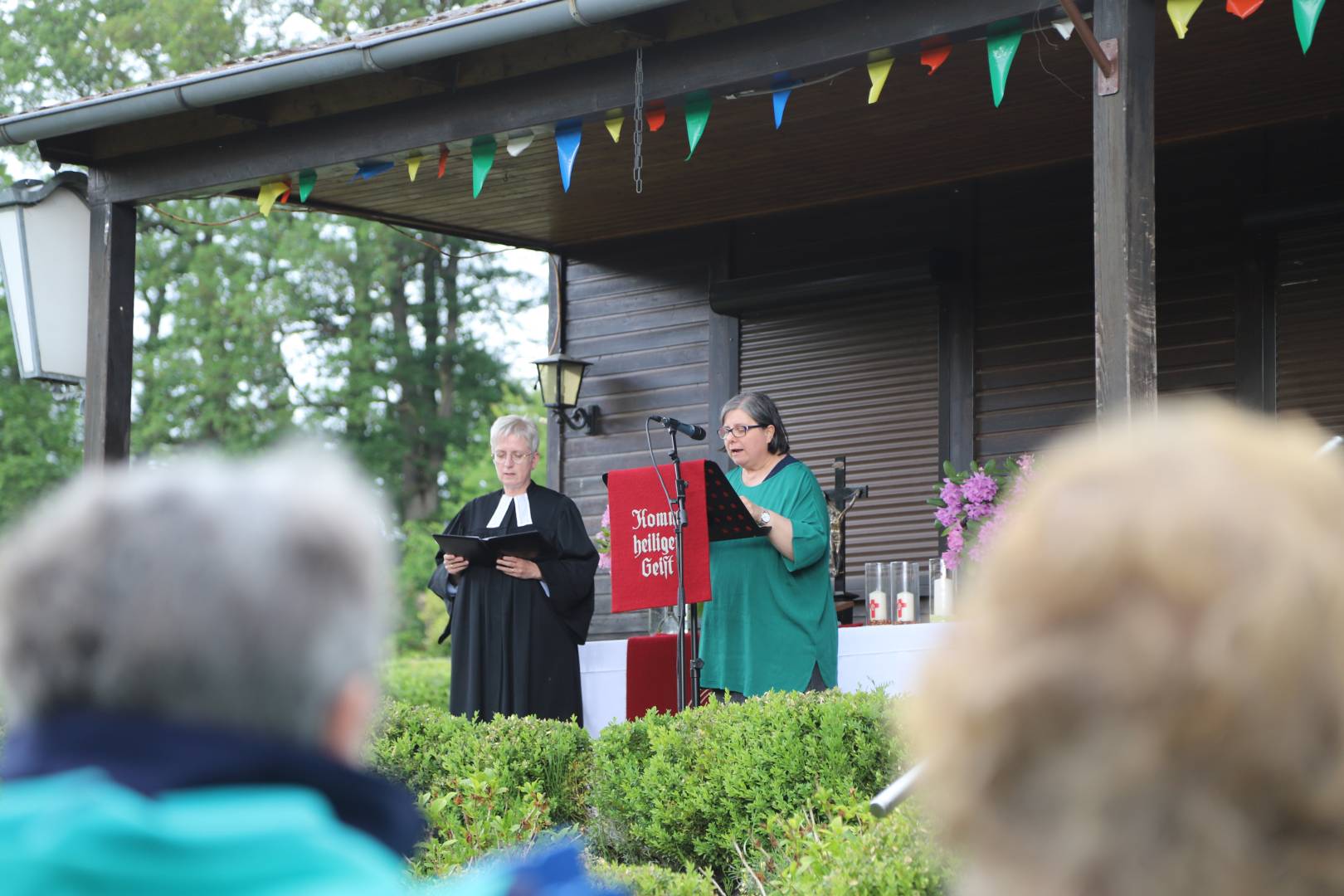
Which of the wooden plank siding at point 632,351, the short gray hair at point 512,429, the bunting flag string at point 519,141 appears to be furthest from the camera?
the wooden plank siding at point 632,351

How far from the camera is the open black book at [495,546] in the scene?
6.09m

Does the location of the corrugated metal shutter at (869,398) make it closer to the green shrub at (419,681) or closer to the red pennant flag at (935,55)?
the red pennant flag at (935,55)

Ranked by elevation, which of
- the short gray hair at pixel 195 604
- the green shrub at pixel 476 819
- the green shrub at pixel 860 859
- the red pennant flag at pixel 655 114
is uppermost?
the red pennant flag at pixel 655 114

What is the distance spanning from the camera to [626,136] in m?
7.63

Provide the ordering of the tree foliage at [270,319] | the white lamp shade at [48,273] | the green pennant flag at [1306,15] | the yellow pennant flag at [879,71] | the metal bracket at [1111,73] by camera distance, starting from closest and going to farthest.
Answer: the green pennant flag at [1306,15]
the metal bracket at [1111,73]
the yellow pennant flag at [879,71]
the white lamp shade at [48,273]
the tree foliage at [270,319]

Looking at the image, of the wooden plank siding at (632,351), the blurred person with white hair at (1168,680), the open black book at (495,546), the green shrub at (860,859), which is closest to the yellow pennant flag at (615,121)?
the open black book at (495,546)

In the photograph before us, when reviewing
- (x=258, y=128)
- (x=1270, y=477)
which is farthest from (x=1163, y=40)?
(x=1270, y=477)

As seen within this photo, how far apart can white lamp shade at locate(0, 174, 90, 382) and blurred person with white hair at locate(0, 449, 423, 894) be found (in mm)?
6541

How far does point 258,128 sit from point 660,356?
3194 mm

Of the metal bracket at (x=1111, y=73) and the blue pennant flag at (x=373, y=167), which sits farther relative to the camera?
the blue pennant flag at (x=373, y=167)

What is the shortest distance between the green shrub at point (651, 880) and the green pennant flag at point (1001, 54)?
2.75m

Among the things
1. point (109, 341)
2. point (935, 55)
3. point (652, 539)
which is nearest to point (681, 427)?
point (652, 539)

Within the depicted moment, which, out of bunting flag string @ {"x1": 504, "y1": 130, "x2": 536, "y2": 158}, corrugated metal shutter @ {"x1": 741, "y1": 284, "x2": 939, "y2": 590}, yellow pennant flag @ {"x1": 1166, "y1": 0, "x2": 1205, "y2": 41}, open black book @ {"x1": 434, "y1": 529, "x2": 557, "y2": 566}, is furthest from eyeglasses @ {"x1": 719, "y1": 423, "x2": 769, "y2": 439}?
corrugated metal shutter @ {"x1": 741, "y1": 284, "x2": 939, "y2": 590}

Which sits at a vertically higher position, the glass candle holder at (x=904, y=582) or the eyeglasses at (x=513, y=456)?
the eyeglasses at (x=513, y=456)
